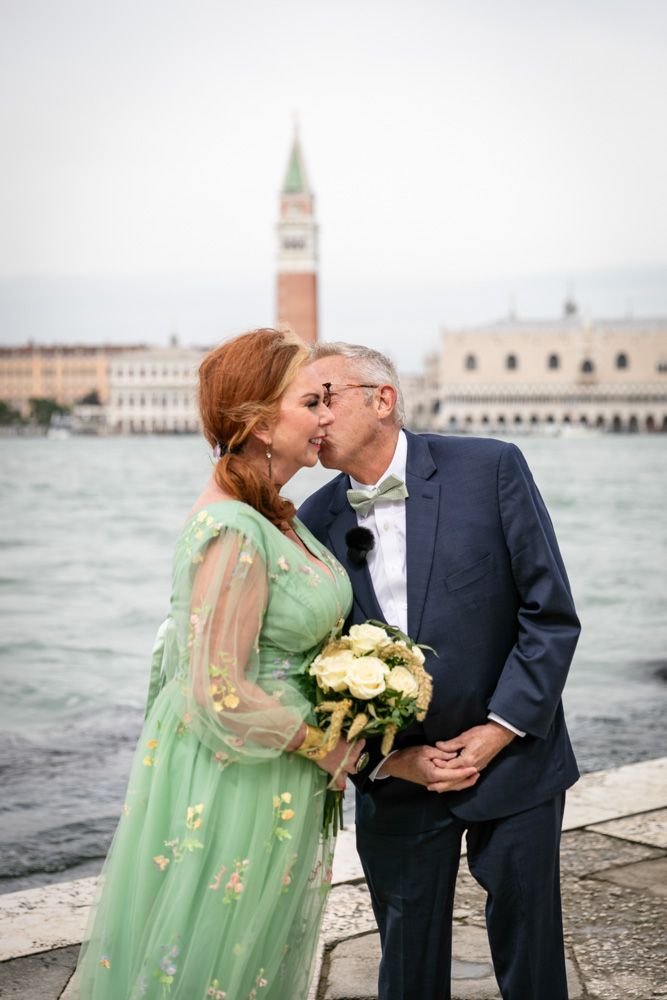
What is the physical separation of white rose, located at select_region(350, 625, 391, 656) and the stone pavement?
38.7 inches

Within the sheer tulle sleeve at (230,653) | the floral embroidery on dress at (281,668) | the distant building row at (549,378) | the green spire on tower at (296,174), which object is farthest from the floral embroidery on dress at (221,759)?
the green spire on tower at (296,174)

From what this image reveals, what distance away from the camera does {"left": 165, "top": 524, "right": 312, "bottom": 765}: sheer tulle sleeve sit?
65.1 inches

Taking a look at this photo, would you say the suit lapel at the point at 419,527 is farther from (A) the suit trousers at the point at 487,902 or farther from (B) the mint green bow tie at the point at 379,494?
(A) the suit trousers at the point at 487,902

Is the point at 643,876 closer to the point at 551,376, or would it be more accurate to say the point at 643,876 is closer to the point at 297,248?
the point at 551,376

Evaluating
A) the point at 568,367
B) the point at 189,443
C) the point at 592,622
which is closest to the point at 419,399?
the point at 568,367

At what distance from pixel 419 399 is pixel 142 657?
73.1 meters

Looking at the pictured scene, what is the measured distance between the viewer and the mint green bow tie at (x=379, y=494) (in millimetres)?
1927

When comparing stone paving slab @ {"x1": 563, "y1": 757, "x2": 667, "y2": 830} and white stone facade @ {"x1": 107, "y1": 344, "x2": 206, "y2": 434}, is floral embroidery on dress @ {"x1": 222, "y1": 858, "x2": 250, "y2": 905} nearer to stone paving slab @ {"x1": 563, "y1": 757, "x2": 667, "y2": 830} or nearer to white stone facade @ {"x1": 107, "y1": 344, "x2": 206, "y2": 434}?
stone paving slab @ {"x1": 563, "y1": 757, "x2": 667, "y2": 830}

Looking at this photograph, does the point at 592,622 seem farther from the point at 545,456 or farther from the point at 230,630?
the point at 545,456

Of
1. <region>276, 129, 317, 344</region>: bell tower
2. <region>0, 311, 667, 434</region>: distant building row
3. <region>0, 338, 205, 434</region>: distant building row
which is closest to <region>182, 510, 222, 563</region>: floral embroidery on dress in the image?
<region>276, 129, 317, 344</region>: bell tower

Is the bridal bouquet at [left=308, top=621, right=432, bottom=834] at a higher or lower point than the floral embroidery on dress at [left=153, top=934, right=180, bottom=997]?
higher

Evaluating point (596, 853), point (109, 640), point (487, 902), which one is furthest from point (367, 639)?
point (109, 640)

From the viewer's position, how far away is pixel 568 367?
74500 mm

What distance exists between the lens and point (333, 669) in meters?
1.68
